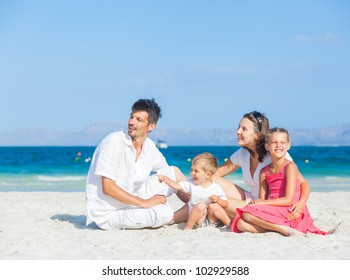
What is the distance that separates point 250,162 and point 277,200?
→ 719mm

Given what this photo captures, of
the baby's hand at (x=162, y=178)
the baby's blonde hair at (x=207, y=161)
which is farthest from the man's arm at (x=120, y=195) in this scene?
the baby's blonde hair at (x=207, y=161)

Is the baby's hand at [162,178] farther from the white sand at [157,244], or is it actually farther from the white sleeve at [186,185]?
the white sand at [157,244]

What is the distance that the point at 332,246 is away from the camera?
5.14 meters

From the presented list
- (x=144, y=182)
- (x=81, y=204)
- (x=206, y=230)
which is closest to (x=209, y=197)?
(x=206, y=230)

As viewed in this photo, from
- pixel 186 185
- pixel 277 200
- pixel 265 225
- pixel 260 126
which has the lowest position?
pixel 265 225

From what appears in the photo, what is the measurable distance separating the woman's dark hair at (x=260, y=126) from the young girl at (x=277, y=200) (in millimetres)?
161

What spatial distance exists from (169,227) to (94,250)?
120cm

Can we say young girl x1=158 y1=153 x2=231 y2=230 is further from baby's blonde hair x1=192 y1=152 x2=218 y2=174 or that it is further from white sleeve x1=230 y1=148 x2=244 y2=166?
white sleeve x1=230 y1=148 x2=244 y2=166

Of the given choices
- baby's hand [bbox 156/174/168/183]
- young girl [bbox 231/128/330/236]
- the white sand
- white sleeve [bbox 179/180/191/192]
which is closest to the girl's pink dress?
young girl [bbox 231/128/330/236]

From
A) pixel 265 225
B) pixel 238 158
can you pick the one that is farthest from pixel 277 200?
pixel 238 158

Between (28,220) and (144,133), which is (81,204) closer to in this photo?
(28,220)

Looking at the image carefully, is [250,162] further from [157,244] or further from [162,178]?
[157,244]

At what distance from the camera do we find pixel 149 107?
577 centimetres

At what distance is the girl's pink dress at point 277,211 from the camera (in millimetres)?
5582
